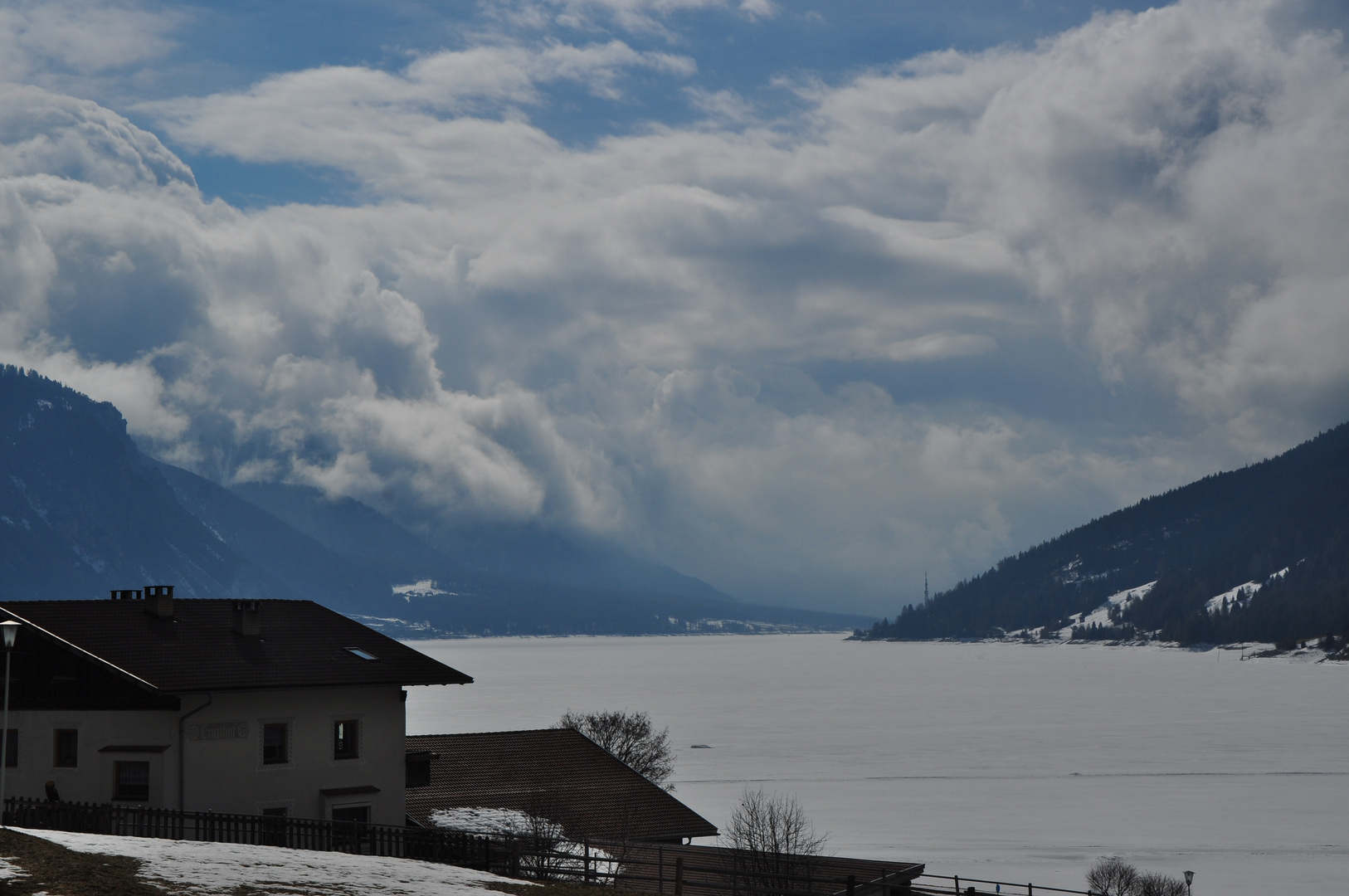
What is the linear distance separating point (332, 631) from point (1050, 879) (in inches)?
1390

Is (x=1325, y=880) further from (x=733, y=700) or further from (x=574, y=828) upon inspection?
(x=733, y=700)

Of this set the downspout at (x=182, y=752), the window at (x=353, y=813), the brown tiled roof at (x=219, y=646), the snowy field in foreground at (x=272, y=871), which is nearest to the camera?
the snowy field in foreground at (x=272, y=871)

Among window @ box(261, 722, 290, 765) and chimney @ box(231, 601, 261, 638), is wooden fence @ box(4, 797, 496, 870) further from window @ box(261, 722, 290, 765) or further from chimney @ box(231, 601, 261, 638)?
chimney @ box(231, 601, 261, 638)

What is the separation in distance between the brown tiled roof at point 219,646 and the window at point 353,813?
4011mm

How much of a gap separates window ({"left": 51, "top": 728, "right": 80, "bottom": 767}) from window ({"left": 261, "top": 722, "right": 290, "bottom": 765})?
17.3 ft

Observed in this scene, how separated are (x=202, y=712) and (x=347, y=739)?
526 centimetres

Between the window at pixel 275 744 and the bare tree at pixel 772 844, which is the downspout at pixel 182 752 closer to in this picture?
the window at pixel 275 744

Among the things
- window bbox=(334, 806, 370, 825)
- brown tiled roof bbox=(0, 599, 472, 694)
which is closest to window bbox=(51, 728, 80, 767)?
brown tiled roof bbox=(0, 599, 472, 694)

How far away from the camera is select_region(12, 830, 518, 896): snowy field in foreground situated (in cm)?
2183

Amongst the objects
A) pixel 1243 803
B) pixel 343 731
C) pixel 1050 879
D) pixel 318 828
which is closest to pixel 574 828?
pixel 343 731

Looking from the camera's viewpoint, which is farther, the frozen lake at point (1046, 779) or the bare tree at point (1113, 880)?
the frozen lake at point (1046, 779)

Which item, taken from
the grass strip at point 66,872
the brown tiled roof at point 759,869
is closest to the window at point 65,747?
the grass strip at point 66,872

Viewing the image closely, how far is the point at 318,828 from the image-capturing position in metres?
33.9

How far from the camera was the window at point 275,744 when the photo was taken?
1517 inches
